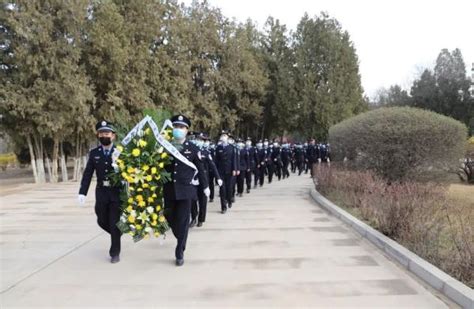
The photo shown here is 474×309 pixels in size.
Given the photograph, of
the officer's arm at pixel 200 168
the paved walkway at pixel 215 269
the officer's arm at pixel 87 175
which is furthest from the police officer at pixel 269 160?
the officer's arm at pixel 87 175

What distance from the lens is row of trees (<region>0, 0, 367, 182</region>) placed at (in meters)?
20.4

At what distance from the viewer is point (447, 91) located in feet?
155

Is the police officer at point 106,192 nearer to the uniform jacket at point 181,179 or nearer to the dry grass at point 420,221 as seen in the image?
the uniform jacket at point 181,179

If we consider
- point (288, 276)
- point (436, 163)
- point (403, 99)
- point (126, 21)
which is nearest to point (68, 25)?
point (126, 21)

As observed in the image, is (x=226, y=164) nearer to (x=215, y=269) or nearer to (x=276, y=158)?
(x=215, y=269)

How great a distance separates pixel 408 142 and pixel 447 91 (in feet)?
130

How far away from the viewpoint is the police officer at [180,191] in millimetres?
6676

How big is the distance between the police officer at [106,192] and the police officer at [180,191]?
0.70 meters

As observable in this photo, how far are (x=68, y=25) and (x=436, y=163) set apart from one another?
16.4 meters

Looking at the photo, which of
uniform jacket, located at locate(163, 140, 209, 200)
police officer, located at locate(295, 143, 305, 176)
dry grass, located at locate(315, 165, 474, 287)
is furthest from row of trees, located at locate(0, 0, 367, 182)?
police officer, located at locate(295, 143, 305, 176)

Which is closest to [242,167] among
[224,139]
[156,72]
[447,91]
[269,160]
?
[224,139]

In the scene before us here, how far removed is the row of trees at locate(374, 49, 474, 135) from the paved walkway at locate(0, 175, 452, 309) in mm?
41284

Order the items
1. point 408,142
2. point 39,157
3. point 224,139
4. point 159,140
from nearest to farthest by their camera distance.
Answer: point 159,140
point 408,142
point 224,139
point 39,157

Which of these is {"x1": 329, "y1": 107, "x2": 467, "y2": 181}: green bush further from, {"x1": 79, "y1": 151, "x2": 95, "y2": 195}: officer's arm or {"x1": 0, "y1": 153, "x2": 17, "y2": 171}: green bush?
{"x1": 0, "y1": 153, "x2": 17, "y2": 171}: green bush
